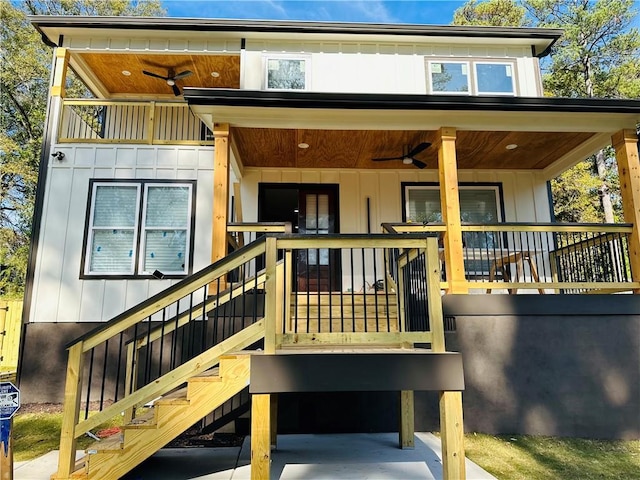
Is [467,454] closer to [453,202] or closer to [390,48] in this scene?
[453,202]

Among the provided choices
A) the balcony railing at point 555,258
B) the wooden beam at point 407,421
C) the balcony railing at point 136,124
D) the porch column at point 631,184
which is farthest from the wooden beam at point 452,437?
the balcony railing at point 136,124

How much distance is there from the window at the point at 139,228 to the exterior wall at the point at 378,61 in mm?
2937

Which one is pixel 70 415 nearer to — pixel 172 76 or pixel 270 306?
pixel 270 306

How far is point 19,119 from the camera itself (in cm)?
1716

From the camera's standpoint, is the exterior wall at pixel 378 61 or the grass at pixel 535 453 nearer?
the grass at pixel 535 453

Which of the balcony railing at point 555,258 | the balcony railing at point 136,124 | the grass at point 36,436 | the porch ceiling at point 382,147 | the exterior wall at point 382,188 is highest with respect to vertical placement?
the balcony railing at point 136,124

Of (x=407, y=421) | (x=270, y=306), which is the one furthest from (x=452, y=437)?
(x=270, y=306)

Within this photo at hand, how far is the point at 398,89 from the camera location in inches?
323

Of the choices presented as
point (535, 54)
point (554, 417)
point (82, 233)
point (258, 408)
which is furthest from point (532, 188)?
point (82, 233)

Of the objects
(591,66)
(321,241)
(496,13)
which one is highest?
(496,13)

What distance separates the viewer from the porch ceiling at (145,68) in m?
8.08

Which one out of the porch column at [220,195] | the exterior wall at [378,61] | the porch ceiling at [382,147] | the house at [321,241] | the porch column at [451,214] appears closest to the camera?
the house at [321,241]

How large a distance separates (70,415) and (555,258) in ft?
24.2

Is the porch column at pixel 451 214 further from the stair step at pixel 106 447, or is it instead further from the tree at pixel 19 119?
the tree at pixel 19 119
